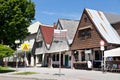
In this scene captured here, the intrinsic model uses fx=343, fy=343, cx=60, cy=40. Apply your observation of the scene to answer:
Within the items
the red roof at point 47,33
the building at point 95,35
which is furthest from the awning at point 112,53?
the red roof at point 47,33

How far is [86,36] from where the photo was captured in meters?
45.2

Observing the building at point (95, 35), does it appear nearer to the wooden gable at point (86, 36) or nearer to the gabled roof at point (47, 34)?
the wooden gable at point (86, 36)

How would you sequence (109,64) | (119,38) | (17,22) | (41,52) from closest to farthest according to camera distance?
1. (109,64)
2. (119,38)
3. (17,22)
4. (41,52)

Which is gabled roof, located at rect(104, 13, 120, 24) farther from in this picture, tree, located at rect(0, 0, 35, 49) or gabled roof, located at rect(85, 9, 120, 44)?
tree, located at rect(0, 0, 35, 49)

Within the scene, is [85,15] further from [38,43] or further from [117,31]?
[38,43]

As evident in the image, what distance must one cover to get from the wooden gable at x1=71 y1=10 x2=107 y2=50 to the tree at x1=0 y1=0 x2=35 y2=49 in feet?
40.0

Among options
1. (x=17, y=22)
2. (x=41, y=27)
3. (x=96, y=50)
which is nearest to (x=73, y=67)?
(x=96, y=50)

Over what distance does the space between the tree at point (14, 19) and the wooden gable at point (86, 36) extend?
12187 millimetres

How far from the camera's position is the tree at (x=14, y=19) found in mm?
55312

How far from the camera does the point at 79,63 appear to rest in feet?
153

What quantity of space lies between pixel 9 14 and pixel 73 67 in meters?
15.2

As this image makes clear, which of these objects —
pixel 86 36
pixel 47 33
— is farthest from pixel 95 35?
pixel 47 33

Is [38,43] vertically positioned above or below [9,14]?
below

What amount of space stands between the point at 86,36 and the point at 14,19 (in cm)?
1518
